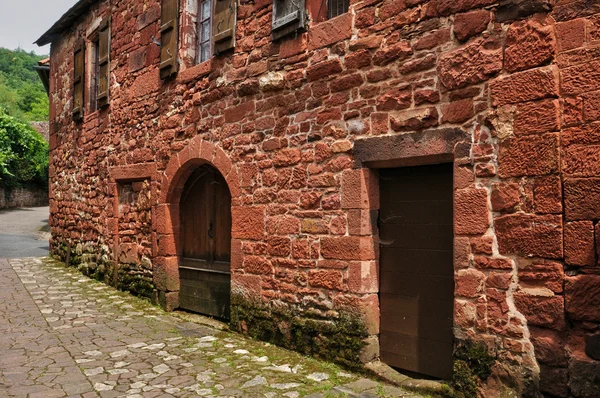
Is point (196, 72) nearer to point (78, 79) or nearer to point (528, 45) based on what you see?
point (528, 45)

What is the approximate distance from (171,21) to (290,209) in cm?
350

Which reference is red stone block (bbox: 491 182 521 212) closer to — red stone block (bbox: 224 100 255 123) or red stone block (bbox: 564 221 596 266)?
red stone block (bbox: 564 221 596 266)

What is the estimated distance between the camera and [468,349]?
144 inches

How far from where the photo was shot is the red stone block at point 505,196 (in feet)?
11.4

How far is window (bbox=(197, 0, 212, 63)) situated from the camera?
677 cm

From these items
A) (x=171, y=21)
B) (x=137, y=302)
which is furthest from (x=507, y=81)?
(x=137, y=302)

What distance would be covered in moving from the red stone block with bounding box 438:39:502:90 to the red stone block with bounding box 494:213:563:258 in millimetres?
1012

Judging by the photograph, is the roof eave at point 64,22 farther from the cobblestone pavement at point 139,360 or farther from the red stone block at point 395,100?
the red stone block at point 395,100

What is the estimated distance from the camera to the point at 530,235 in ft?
11.1

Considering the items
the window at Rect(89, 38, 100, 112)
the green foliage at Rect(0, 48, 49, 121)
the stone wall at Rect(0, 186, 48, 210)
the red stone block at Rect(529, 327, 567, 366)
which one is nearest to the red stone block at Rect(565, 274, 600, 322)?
the red stone block at Rect(529, 327, 567, 366)

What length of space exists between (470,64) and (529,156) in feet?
2.63

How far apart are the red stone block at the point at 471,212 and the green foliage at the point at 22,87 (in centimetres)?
4025

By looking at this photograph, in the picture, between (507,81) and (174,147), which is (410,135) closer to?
(507,81)

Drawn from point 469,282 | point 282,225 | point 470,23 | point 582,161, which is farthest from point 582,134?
point 282,225
